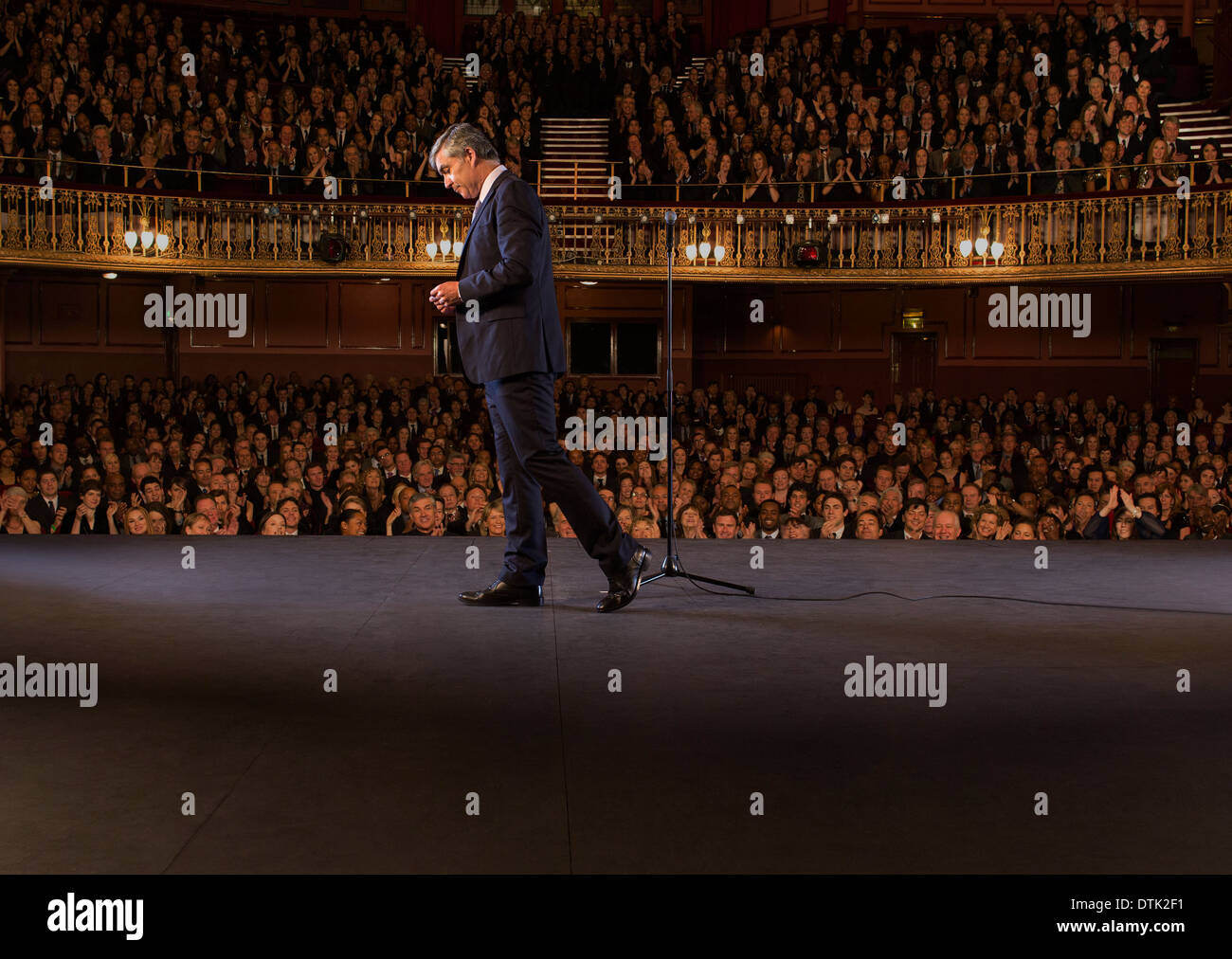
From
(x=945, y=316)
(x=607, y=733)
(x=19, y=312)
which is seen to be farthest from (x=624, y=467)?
(x=19, y=312)

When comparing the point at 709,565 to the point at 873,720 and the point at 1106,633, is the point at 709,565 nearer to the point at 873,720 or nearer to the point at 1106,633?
the point at 1106,633

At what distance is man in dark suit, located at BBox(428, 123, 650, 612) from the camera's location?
309cm

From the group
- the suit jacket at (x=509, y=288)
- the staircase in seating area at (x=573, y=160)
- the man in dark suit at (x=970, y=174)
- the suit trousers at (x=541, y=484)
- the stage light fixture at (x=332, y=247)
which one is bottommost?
the suit trousers at (x=541, y=484)

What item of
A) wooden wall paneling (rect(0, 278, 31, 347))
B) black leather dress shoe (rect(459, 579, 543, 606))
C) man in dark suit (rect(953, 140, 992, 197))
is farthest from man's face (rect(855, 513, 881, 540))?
wooden wall paneling (rect(0, 278, 31, 347))

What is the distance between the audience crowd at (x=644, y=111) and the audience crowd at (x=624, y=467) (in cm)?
231

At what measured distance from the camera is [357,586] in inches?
133

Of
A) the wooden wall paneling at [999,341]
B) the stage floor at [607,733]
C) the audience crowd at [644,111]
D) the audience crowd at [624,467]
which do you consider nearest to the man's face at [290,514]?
the audience crowd at [624,467]

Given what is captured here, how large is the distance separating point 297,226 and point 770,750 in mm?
11727

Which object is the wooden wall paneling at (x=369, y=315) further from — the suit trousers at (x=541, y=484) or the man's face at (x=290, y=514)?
the suit trousers at (x=541, y=484)

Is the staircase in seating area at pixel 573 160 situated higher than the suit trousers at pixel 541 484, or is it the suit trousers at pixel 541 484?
the staircase in seating area at pixel 573 160

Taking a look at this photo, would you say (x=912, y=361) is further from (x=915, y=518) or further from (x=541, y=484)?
(x=541, y=484)

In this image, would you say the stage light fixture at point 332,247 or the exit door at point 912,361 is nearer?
the stage light fixture at point 332,247

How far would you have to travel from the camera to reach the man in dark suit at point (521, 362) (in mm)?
3090

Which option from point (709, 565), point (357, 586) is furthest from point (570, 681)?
point (709, 565)
